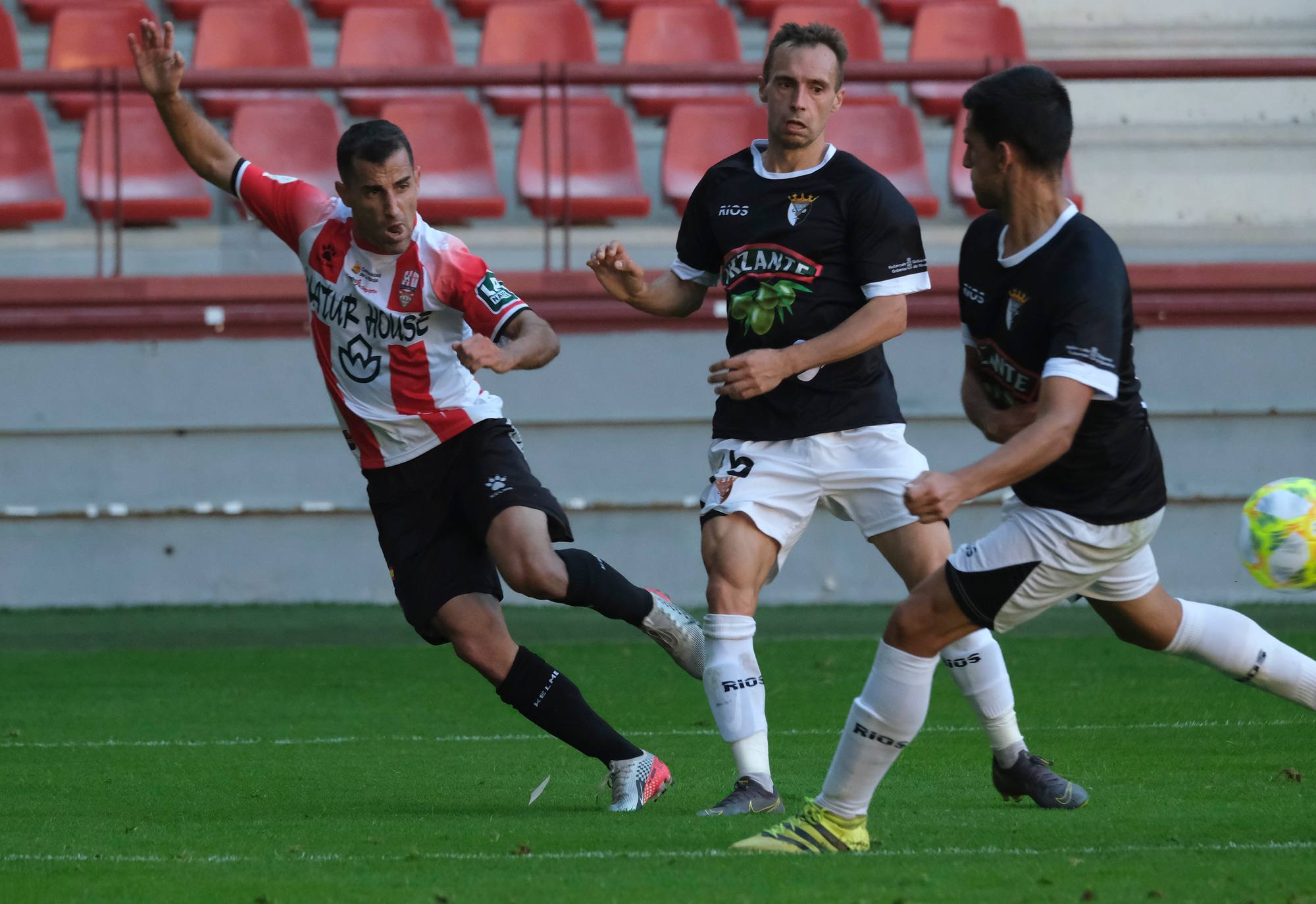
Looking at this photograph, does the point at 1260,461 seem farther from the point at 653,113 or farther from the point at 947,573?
the point at 947,573

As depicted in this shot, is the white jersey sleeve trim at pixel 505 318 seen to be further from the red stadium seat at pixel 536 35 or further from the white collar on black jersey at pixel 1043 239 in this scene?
the red stadium seat at pixel 536 35

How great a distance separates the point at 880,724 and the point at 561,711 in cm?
133

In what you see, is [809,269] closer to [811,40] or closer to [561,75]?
[811,40]

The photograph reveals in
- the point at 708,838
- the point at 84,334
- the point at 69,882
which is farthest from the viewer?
the point at 84,334

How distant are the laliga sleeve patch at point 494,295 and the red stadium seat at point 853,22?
7839 mm

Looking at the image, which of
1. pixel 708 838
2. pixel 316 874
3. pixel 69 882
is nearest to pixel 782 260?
pixel 708 838

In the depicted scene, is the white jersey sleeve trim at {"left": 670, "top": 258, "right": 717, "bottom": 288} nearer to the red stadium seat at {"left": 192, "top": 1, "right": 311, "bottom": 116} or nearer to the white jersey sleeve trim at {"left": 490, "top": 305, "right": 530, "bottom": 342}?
the white jersey sleeve trim at {"left": 490, "top": 305, "right": 530, "bottom": 342}

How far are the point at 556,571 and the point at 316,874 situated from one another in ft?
4.26

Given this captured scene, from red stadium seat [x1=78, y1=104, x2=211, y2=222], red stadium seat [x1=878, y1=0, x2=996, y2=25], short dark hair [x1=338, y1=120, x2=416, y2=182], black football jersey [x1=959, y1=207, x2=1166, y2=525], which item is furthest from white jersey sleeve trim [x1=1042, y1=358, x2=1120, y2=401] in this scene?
red stadium seat [x1=878, y1=0, x2=996, y2=25]

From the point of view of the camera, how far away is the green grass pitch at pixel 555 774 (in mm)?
3926

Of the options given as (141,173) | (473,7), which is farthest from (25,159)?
(473,7)

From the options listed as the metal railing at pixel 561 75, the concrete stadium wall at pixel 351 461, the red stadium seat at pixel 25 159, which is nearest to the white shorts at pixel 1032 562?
the concrete stadium wall at pixel 351 461

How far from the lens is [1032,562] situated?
412cm

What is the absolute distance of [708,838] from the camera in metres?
4.44
